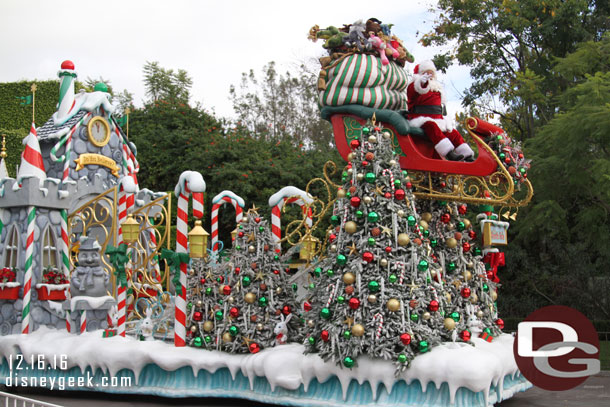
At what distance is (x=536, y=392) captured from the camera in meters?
10.4

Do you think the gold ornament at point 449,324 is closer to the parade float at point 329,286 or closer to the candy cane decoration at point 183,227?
the parade float at point 329,286

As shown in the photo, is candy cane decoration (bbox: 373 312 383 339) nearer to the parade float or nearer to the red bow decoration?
the parade float

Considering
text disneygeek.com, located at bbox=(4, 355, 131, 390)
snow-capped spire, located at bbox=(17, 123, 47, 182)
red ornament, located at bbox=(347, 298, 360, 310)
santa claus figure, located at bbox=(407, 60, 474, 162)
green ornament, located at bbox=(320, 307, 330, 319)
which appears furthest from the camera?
snow-capped spire, located at bbox=(17, 123, 47, 182)

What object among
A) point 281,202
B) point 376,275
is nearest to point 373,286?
point 376,275

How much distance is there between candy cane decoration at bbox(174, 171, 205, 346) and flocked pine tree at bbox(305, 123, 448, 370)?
2063 mm

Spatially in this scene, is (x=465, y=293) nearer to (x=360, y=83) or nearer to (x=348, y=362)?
(x=348, y=362)

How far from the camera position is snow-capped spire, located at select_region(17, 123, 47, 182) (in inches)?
448

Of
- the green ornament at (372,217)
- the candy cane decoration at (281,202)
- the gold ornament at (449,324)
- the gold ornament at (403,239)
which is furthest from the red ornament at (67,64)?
the gold ornament at (449,324)

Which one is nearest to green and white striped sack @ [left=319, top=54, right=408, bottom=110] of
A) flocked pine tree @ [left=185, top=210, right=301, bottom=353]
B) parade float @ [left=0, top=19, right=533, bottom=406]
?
parade float @ [left=0, top=19, right=533, bottom=406]

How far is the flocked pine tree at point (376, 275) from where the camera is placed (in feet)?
25.9

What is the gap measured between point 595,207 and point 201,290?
10498 millimetres

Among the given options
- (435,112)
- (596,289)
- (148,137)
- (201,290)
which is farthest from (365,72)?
(148,137)

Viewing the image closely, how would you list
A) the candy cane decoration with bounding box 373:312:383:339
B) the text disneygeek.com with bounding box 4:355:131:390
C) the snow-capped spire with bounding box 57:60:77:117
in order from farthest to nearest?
the snow-capped spire with bounding box 57:60:77:117, the text disneygeek.com with bounding box 4:355:131:390, the candy cane decoration with bounding box 373:312:383:339

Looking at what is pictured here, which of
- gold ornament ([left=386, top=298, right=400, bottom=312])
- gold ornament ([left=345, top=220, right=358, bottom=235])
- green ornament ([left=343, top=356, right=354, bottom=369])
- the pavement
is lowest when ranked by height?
the pavement
